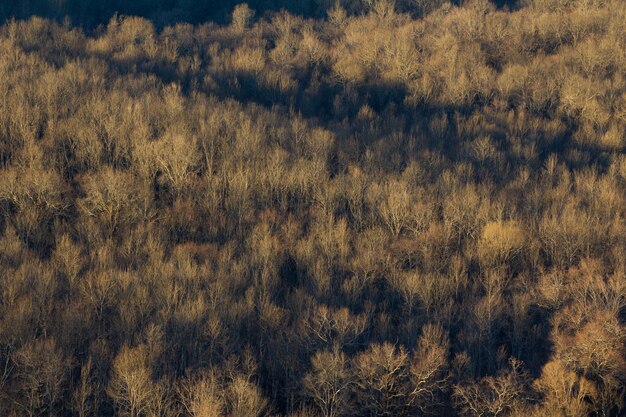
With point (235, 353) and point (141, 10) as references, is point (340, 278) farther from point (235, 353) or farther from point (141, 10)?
point (141, 10)

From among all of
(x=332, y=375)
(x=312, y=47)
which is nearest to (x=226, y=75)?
(x=312, y=47)

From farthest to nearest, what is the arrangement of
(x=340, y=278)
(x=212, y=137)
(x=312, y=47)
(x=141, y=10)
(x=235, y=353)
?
(x=141, y=10) → (x=312, y=47) → (x=212, y=137) → (x=340, y=278) → (x=235, y=353)

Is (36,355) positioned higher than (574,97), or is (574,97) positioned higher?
(574,97)

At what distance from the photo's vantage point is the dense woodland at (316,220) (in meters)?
33.9

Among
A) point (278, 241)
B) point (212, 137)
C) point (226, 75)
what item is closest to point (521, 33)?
point (226, 75)

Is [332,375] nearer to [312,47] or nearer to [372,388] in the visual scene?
[372,388]

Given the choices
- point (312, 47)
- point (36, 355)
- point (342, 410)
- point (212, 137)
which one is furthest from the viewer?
point (312, 47)

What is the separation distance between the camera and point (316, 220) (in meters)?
51.7

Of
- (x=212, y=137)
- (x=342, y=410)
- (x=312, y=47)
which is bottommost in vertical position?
(x=342, y=410)

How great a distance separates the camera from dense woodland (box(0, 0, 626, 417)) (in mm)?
33938

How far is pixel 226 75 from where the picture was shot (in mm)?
80062

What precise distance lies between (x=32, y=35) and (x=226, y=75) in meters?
21.0

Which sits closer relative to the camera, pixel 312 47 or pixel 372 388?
pixel 372 388

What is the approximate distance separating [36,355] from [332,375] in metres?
Answer: 13.0
